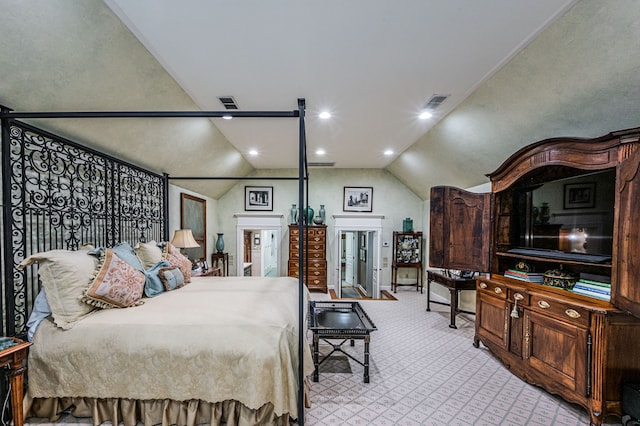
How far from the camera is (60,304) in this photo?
1870 millimetres

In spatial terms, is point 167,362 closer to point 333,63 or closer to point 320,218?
point 333,63

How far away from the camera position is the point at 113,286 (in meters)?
2.06

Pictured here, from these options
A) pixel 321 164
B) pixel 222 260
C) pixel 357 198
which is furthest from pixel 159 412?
pixel 357 198

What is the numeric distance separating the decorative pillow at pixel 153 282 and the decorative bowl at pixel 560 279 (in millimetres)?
3826

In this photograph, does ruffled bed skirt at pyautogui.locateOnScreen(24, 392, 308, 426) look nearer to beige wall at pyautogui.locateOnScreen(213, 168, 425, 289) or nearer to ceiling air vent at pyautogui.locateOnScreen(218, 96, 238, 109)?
ceiling air vent at pyautogui.locateOnScreen(218, 96, 238, 109)

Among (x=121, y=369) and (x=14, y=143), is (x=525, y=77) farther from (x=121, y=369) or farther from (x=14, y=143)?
(x=14, y=143)

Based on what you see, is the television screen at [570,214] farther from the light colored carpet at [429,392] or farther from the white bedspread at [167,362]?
the white bedspread at [167,362]

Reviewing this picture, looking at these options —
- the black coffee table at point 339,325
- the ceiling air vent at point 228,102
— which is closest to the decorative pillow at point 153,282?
the black coffee table at point 339,325

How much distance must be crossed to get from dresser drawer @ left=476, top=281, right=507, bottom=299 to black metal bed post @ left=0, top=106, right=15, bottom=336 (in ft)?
13.9

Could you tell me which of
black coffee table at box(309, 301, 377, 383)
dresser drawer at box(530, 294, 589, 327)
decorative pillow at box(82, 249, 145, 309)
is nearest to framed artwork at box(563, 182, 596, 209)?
dresser drawer at box(530, 294, 589, 327)

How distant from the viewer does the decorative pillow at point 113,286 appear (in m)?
1.99

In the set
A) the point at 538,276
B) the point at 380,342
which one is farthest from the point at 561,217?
the point at 380,342

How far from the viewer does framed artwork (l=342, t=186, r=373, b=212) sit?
6527 millimetres

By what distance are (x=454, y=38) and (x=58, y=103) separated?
313 cm
